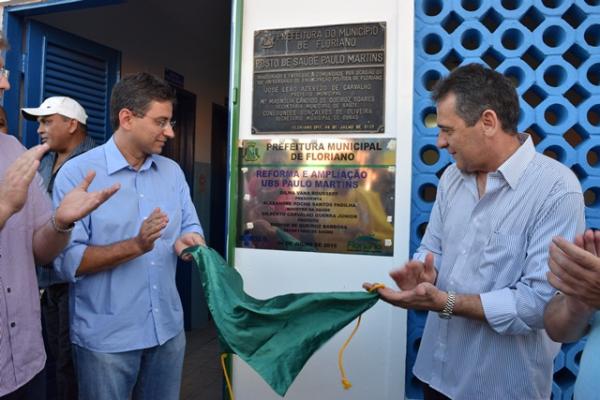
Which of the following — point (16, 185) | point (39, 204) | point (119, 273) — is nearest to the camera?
point (16, 185)

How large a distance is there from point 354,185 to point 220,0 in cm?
332

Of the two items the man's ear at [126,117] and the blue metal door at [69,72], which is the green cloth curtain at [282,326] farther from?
the blue metal door at [69,72]

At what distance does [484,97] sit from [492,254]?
2.05 feet

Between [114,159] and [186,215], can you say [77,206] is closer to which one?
[114,159]

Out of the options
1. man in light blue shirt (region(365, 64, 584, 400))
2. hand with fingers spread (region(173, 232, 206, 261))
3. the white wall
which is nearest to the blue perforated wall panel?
the white wall

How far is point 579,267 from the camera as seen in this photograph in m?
1.26

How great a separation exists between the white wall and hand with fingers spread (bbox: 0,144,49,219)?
53.9 inches

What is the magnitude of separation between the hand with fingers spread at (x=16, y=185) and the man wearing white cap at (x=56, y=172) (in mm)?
1303

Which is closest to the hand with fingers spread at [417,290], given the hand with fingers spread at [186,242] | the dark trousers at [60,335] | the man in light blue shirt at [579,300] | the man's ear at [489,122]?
the man in light blue shirt at [579,300]

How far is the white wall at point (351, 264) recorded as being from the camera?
2.53 metres

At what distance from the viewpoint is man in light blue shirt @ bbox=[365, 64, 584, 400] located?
1644 millimetres

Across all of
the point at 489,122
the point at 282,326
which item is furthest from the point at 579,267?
the point at 282,326

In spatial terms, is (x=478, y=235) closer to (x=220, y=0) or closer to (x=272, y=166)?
(x=272, y=166)

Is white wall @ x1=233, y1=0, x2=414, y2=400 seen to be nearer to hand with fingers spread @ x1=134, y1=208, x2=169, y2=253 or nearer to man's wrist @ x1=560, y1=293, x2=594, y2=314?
hand with fingers spread @ x1=134, y1=208, x2=169, y2=253
